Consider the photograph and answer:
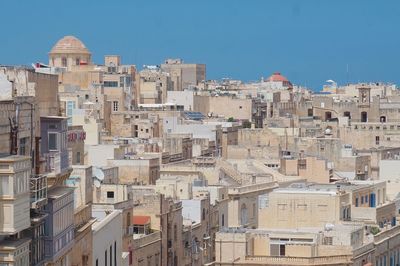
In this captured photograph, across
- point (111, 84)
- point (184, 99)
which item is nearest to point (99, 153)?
point (111, 84)

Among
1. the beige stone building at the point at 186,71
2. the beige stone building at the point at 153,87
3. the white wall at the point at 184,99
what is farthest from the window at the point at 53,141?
the beige stone building at the point at 186,71

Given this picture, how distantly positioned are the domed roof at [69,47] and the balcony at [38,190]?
82.5 metres

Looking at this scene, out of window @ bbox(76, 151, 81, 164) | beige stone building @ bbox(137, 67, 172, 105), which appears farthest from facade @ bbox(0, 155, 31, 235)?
beige stone building @ bbox(137, 67, 172, 105)

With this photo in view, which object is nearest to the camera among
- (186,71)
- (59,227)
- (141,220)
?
(59,227)

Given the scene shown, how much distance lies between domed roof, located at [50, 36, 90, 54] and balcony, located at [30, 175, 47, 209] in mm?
82473

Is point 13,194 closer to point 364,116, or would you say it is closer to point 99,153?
point 99,153

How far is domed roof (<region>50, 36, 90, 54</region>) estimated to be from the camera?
109m

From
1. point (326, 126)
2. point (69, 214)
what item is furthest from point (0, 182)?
point (326, 126)

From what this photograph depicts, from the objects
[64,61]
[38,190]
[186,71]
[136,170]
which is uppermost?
[186,71]

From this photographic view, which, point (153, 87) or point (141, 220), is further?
point (153, 87)

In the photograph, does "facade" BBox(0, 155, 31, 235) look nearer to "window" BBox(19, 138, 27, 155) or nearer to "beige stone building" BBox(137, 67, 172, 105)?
"window" BBox(19, 138, 27, 155)

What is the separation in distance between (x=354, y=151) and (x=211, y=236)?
92.3ft

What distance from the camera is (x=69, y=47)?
110 meters

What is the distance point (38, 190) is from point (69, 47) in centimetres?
8434
